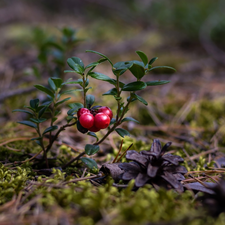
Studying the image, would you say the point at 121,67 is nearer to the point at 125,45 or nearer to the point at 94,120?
the point at 94,120

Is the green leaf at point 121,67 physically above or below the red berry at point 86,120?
above

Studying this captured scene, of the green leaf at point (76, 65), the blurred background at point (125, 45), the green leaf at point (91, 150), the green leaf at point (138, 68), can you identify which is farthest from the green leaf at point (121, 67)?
the blurred background at point (125, 45)

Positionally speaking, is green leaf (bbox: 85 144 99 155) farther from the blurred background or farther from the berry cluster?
the blurred background

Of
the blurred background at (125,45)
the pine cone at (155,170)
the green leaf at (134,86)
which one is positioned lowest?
the pine cone at (155,170)

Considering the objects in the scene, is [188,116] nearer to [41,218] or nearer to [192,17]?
[41,218]

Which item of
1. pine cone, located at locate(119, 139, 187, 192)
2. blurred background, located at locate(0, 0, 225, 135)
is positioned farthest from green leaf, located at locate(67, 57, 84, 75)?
blurred background, located at locate(0, 0, 225, 135)

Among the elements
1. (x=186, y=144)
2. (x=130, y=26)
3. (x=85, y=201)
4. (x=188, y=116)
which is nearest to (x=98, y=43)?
(x=130, y=26)

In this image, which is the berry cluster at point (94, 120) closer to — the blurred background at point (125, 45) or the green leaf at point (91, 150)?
the green leaf at point (91, 150)

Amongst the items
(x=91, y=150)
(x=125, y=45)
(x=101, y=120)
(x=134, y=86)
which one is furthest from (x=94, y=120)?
(x=125, y=45)
